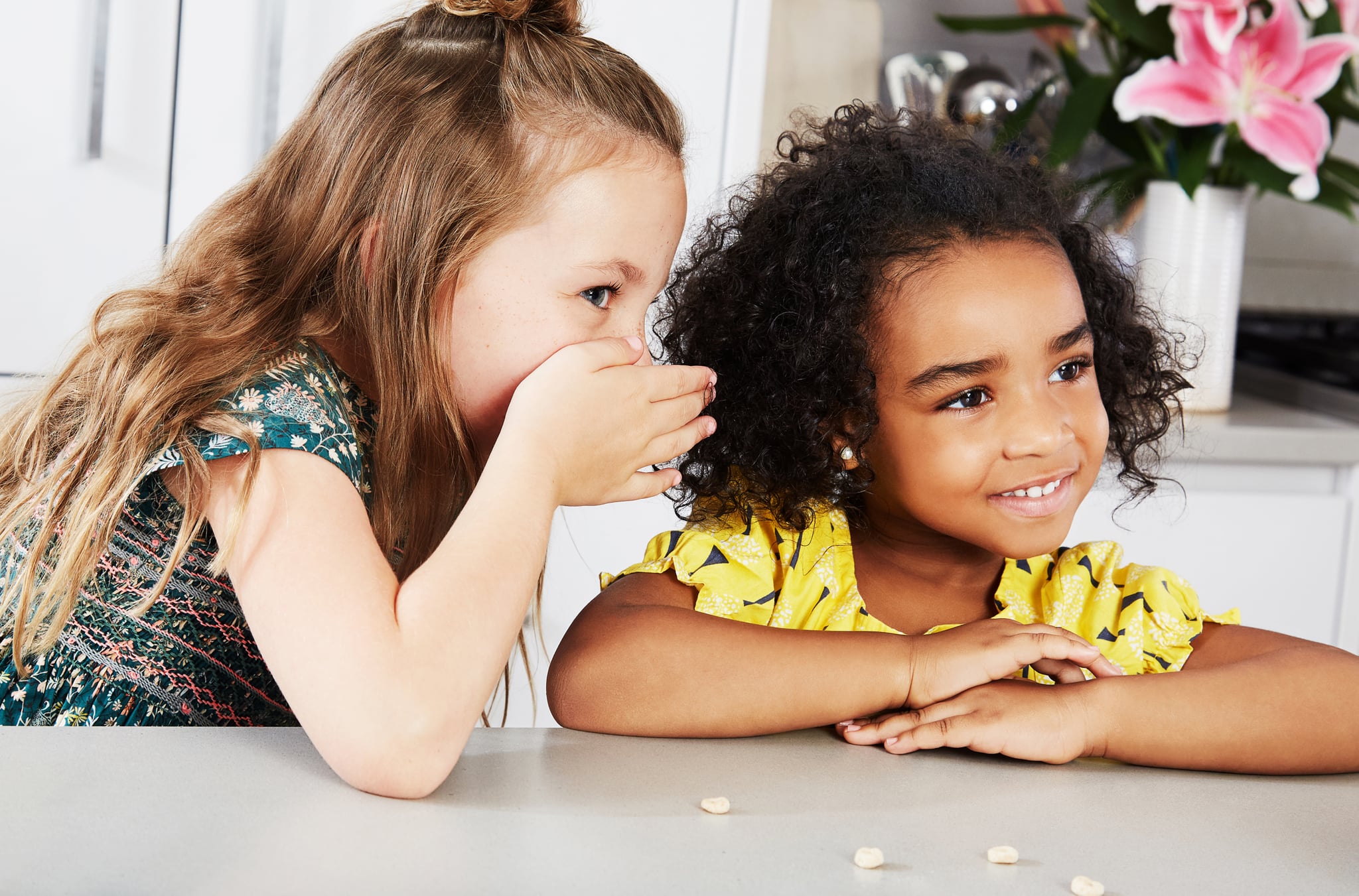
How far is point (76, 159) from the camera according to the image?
1582 mm

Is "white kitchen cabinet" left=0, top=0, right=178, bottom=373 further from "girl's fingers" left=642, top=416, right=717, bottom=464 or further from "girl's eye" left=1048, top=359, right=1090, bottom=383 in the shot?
"girl's eye" left=1048, top=359, right=1090, bottom=383

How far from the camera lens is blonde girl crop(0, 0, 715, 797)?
0.78m

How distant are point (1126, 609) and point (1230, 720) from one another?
0.21 meters

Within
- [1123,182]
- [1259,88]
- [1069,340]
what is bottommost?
[1069,340]

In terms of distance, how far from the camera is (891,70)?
79.6 inches

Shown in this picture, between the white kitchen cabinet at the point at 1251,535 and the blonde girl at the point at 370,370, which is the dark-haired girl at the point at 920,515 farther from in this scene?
the white kitchen cabinet at the point at 1251,535

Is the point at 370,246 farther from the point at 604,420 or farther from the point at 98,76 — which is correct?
the point at 98,76

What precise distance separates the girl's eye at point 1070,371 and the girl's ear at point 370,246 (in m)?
0.50

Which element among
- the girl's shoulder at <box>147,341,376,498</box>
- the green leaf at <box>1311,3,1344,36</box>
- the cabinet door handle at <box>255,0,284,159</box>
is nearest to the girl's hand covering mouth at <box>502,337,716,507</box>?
the girl's shoulder at <box>147,341,376,498</box>

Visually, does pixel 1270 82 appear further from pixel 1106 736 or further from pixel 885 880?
pixel 885 880

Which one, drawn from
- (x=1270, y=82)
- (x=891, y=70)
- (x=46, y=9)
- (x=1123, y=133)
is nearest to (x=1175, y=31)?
(x=1270, y=82)

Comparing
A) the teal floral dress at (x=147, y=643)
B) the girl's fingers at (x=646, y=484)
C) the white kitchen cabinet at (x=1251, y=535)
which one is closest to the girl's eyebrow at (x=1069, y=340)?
the girl's fingers at (x=646, y=484)

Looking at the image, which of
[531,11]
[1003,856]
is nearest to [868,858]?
[1003,856]

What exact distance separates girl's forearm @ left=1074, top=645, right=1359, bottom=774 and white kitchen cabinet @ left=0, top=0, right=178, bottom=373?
1282 mm
